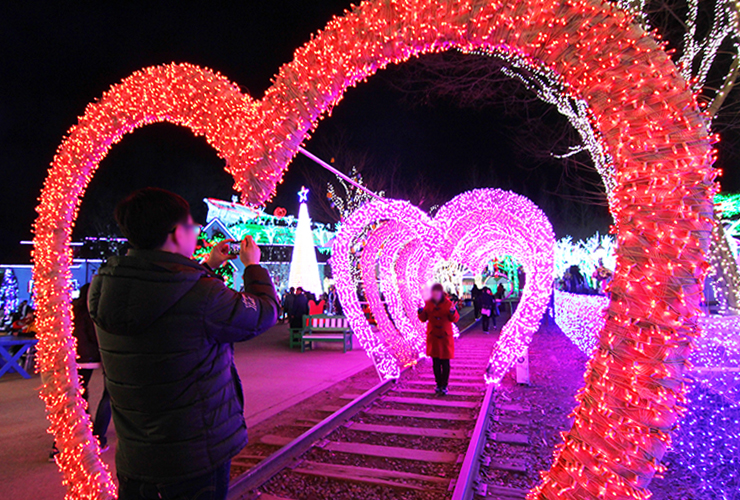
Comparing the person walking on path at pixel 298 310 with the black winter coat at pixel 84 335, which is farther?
the person walking on path at pixel 298 310

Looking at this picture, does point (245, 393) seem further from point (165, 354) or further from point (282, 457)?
point (165, 354)

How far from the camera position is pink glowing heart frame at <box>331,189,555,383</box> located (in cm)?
820

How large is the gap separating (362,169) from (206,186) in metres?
15.3

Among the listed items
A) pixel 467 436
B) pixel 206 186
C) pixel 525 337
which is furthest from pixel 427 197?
pixel 467 436

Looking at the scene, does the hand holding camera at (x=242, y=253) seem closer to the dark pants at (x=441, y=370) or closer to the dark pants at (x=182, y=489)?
the dark pants at (x=182, y=489)

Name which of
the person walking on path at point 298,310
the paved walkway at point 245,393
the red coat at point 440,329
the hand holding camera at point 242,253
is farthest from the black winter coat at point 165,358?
the person walking on path at point 298,310

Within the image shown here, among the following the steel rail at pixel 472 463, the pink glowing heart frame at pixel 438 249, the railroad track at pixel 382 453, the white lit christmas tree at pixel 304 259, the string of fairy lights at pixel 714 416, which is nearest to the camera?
the steel rail at pixel 472 463

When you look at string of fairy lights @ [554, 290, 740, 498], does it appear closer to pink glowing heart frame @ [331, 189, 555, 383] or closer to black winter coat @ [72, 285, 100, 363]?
pink glowing heart frame @ [331, 189, 555, 383]

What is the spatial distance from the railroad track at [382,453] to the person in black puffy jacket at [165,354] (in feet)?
7.69

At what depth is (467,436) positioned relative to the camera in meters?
→ 5.51

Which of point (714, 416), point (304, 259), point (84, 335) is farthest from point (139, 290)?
point (304, 259)

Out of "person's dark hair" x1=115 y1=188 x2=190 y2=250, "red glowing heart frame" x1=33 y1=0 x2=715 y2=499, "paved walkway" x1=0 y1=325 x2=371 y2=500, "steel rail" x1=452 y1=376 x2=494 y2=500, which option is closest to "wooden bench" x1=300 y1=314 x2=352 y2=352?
"paved walkway" x1=0 y1=325 x2=371 y2=500

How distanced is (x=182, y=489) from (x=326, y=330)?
11328 mm

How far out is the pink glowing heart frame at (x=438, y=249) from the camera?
820cm
